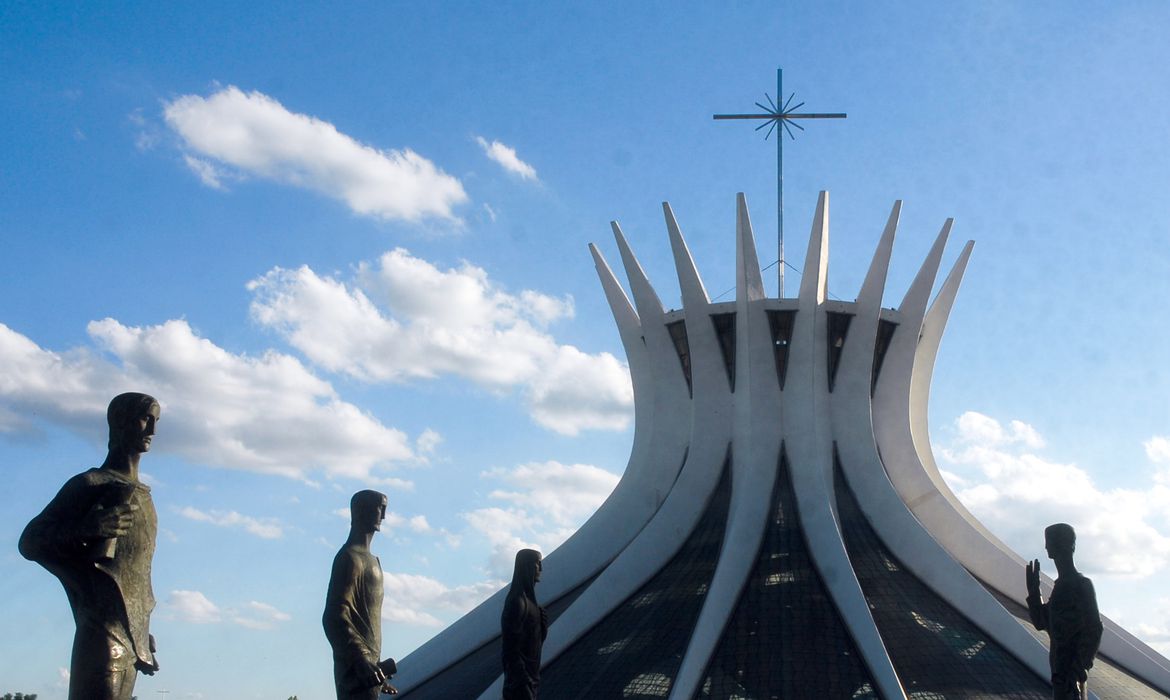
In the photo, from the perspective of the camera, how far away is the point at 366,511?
7.20m

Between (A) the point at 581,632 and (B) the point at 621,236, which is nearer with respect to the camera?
(A) the point at 581,632

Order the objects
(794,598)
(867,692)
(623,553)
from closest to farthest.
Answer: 1. (867,692)
2. (794,598)
3. (623,553)

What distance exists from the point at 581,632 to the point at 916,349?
462 inches

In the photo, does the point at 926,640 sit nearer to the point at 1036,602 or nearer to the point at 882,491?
the point at 882,491

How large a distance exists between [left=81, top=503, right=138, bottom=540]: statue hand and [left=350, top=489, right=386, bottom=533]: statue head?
183 cm

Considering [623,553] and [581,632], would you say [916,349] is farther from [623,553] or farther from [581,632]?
[581,632]

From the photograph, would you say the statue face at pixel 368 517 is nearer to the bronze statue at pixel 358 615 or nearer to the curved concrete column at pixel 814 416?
the bronze statue at pixel 358 615

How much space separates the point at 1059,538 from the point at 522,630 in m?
4.36

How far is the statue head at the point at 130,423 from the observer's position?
5.86 m

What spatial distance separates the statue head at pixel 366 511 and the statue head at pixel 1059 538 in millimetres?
5372

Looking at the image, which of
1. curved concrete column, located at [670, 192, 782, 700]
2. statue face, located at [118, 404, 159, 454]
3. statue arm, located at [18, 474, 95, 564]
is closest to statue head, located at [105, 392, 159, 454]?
statue face, located at [118, 404, 159, 454]

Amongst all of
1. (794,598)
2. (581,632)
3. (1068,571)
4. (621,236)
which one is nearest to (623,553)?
(581,632)

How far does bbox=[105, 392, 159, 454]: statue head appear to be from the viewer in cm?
586

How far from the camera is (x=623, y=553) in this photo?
27.3 meters
